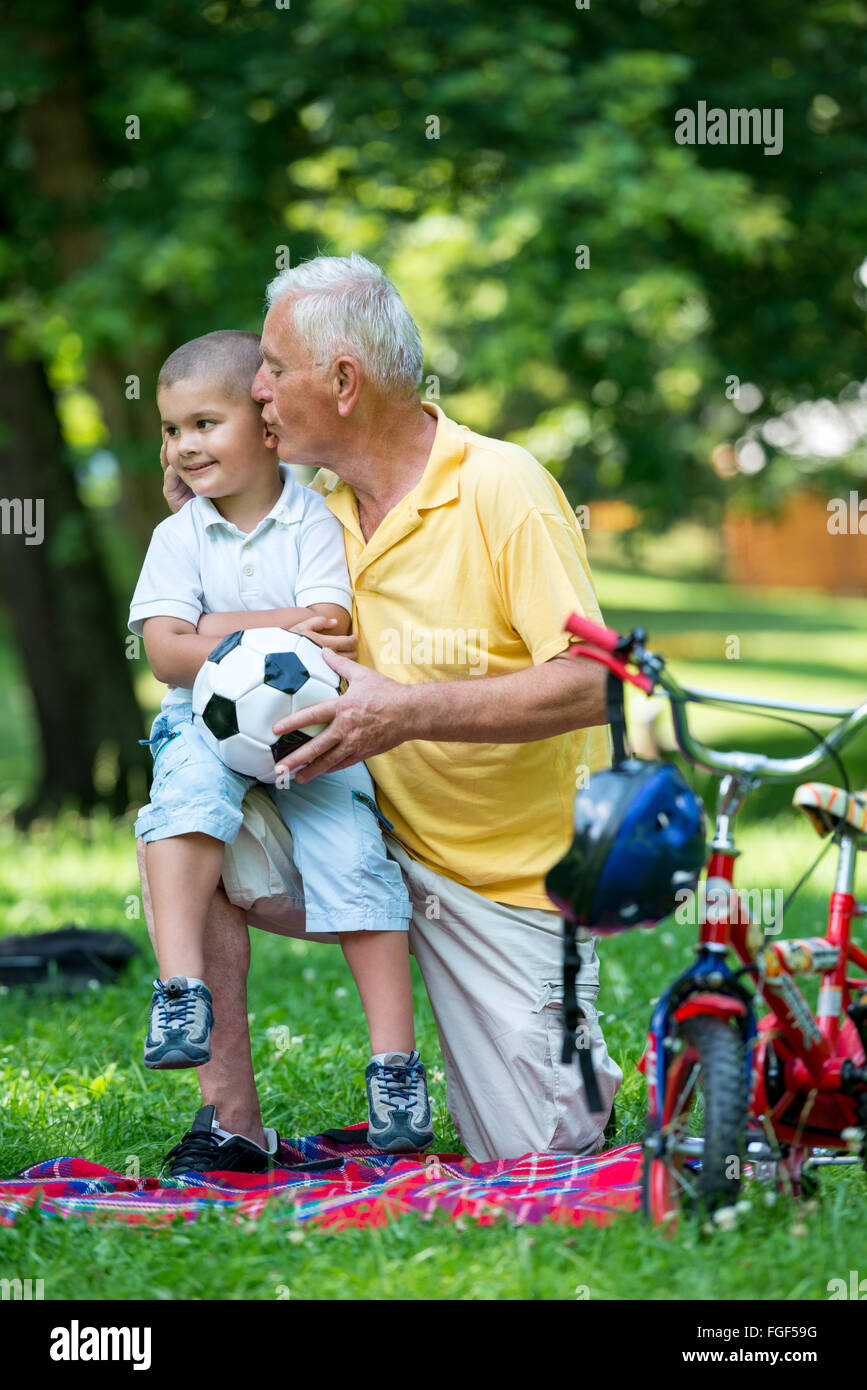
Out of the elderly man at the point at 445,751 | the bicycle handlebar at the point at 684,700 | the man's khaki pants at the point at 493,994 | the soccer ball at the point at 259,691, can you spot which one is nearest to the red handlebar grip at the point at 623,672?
the bicycle handlebar at the point at 684,700

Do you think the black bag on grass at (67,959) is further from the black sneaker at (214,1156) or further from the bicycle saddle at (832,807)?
the bicycle saddle at (832,807)

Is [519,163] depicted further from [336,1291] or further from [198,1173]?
[336,1291]

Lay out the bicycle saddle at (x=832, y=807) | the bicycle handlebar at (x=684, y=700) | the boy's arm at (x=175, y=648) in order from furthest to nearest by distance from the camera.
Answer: the boy's arm at (x=175, y=648)
the bicycle saddle at (x=832, y=807)
the bicycle handlebar at (x=684, y=700)

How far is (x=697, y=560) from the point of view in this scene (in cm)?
3897

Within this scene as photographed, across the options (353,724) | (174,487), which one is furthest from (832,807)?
(174,487)

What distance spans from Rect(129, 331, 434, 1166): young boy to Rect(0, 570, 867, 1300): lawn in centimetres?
47

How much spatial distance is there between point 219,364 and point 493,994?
1517mm

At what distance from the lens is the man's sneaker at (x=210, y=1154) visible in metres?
3.39

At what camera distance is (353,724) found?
3227mm

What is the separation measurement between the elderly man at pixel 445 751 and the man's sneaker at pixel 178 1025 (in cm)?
32

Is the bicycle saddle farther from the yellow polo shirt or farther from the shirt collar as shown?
the shirt collar

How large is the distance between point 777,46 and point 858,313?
1.74 m

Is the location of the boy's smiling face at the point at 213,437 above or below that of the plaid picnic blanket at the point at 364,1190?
above

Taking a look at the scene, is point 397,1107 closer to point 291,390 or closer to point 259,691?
point 259,691
